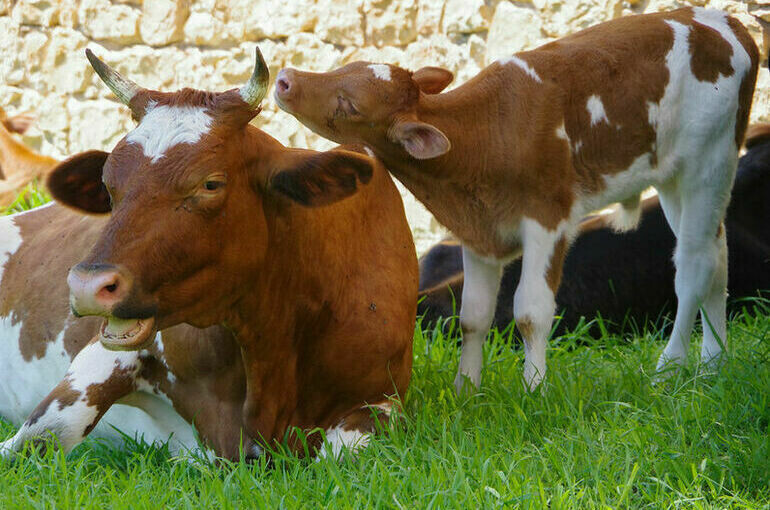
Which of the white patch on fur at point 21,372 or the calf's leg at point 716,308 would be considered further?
the calf's leg at point 716,308

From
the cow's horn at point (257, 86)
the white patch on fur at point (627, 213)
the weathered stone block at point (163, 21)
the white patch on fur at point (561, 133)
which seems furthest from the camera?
the weathered stone block at point (163, 21)

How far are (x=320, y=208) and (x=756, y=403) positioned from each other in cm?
181

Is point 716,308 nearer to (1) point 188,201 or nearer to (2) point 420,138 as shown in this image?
(2) point 420,138

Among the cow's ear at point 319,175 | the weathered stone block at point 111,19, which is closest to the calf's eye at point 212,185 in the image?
the cow's ear at point 319,175

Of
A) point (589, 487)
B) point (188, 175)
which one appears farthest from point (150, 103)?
point (589, 487)

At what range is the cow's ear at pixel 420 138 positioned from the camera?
4.07 meters

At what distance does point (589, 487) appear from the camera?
10.9 ft

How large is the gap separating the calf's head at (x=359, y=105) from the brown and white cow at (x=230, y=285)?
9.7 inches

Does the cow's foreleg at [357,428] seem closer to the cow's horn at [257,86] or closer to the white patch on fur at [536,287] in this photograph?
the white patch on fur at [536,287]

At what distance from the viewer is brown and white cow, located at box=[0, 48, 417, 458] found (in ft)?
10.6

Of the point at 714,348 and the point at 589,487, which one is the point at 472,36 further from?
the point at 589,487

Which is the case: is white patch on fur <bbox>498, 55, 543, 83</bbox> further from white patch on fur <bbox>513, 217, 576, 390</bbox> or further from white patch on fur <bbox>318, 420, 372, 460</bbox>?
white patch on fur <bbox>318, 420, 372, 460</bbox>

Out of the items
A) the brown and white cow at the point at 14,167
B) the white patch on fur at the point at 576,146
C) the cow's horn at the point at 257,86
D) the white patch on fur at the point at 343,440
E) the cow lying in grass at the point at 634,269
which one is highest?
the cow's horn at the point at 257,86

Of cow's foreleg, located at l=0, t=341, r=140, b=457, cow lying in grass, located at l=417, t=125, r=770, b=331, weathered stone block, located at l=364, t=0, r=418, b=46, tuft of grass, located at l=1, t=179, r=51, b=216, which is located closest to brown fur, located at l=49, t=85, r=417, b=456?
cow's foreleg, located at l=0, t=341, r=140, b=457
